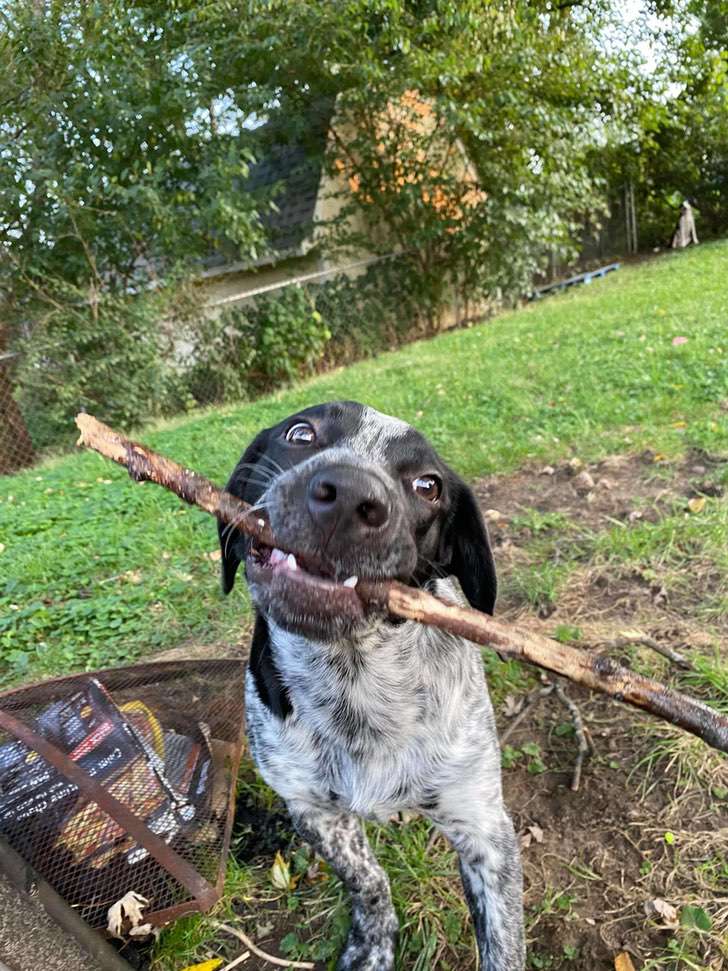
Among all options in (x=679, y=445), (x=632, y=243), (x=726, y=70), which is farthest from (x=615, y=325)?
(x=632, y=243)

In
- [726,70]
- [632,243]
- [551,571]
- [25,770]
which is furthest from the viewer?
[632,243]

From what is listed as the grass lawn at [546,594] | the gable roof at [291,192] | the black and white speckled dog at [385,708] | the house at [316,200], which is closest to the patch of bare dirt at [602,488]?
the grass lawn at [546,594]

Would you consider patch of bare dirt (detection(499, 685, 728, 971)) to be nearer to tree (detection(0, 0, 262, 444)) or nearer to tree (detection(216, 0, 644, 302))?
tree (detection(0, 0, 262, 444))

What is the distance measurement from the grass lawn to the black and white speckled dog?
0.26 metres

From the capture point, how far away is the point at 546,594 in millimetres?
3473

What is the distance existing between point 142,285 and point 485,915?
10606 millimetres

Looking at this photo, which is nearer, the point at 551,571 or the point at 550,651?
the point at 550,651

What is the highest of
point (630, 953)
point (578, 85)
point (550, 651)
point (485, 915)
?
point (578, 85)

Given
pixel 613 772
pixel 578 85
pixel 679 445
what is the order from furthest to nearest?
pixel 578 85 → pixel 679 445 → pixel 613 772

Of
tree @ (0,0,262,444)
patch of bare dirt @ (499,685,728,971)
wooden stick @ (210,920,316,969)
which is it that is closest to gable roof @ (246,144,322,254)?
tree @ (0,0,262,444)

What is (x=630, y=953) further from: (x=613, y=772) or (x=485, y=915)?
(x=613, y=772)

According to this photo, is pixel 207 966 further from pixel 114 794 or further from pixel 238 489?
pixel 238 489

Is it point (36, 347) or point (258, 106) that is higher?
point (258, 106)

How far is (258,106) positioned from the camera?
36.7 ft
